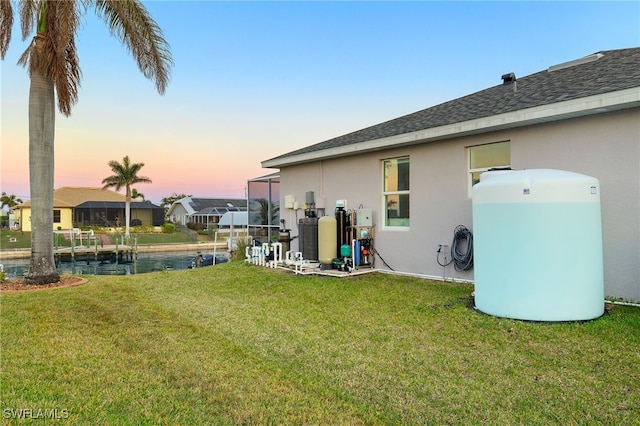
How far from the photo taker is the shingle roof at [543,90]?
5293 millimetres

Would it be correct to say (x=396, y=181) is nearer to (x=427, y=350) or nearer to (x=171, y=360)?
(x=427, y=350)

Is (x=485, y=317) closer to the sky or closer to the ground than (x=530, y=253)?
closer to the ground

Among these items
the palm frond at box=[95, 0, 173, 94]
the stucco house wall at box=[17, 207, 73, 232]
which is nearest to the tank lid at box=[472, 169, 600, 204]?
the palm frond at box=[95, 0, 173, 94]

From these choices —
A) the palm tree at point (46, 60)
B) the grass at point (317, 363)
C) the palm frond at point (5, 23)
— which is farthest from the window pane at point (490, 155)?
the palm frond at point (5, 23)

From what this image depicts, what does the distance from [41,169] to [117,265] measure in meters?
13.4

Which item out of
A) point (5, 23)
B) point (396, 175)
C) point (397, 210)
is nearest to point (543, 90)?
point (396, 175)

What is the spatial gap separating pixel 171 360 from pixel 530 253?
12.2 feet

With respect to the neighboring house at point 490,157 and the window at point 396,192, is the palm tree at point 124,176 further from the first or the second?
the window at point 396,192

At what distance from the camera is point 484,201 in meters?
4.66

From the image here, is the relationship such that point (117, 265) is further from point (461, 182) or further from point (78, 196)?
point (78, 196)

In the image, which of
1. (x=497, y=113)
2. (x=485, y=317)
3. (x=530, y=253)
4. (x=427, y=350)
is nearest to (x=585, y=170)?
(x=497, y=113)

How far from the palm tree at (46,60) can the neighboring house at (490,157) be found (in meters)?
4.47

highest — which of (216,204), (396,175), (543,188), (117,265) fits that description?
(216,204)

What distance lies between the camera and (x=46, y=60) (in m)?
7.18
